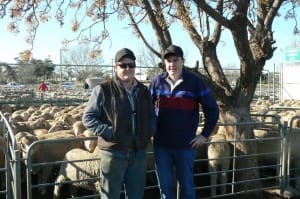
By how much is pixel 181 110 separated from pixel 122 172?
2.85 feet

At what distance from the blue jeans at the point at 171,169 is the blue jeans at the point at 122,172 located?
280 millimetres

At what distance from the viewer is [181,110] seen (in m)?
4.65

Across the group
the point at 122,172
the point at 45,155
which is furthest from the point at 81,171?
the point at 122,172

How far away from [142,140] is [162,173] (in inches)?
20.4

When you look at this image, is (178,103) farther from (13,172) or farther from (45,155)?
(45,155)

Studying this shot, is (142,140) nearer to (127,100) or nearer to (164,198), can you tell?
(127,100)

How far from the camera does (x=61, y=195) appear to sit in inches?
285

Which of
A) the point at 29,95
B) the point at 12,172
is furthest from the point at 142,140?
the point at 29,95

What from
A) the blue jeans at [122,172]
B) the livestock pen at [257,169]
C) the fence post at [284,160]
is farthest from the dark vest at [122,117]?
the fence post at [284,160]

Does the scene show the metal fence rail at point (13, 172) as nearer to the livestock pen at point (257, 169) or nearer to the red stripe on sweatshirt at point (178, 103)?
the livestock pen at point (257, 169)

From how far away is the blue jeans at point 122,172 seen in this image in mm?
4340

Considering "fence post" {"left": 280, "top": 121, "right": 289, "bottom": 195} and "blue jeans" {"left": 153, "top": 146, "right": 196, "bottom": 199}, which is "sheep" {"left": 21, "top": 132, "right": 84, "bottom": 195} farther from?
"fence post" {"left": 280, "top": 121, "right": 289, "bottom": 195}

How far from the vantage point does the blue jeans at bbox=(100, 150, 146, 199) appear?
4340 mm

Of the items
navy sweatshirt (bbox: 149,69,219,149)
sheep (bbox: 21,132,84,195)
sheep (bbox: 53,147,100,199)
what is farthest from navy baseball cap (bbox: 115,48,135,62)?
sheep (bbox: 21,132,84,195)
